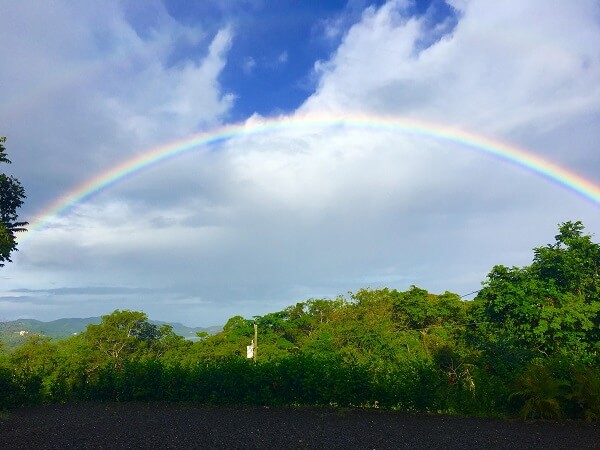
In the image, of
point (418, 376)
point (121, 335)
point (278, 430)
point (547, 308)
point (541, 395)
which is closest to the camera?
point (278, 430)

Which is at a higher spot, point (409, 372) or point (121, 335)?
point (409, 372)

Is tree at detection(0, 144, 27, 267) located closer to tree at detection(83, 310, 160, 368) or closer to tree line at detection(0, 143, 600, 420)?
tree line at detection(0, 143, 600, 420)

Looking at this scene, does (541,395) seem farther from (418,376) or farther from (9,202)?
(9,202)

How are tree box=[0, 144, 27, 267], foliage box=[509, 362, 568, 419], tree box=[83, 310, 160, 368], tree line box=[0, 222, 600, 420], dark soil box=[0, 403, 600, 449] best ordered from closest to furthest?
dark soil box=[0, 403, 600, 449] → foliage box=[509, 362, 568, 419] → tree line box=[0, 222, 600, 420] → tree box=[0, 144, 27, 267] → tree box=[83, 310, 160, 368]

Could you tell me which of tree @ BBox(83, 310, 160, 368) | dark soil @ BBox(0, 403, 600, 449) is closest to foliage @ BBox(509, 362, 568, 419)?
dark soil @ BBox(0, 403, 600, 449)

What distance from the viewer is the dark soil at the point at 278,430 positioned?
7422mm

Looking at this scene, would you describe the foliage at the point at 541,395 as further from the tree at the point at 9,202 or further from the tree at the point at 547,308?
the tree at the point at 9,202

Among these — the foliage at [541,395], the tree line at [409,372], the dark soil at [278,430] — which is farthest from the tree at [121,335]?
the foliage at [541,395]

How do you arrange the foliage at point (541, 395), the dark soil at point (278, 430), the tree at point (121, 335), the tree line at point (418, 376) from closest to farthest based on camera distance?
the dark soil at point (278, 430) < the foliage at point (541, 395) < the tree line at point (418, 376) < the tree at point (121, 335)

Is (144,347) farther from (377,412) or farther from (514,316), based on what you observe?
(377,412)

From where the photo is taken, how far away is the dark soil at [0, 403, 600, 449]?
742 centimetres

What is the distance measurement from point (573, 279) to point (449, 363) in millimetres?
18935

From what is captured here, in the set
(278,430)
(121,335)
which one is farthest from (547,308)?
(121,335)

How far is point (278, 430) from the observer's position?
8.20m
